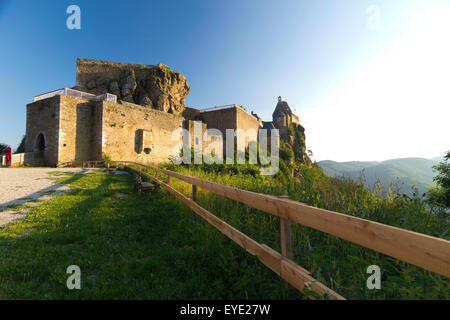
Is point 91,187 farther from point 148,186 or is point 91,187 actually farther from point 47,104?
point 47,104

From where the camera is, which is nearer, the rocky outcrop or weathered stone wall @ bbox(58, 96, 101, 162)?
weathered stone wall @ bbox(58, 96, 101, 162)

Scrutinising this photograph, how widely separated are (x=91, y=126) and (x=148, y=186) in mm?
15347

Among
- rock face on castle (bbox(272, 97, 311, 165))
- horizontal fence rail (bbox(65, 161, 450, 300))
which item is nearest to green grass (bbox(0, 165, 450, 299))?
horizontal fence rail (bbox(65, 161, 450, 300))

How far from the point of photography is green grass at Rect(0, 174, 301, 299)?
1.96 meters

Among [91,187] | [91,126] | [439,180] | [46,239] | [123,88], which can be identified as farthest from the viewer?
[123,88]

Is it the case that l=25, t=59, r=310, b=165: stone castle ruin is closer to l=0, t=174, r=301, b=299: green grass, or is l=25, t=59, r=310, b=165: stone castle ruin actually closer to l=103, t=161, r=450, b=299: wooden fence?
l=0, t=174, r=301, b=299: green grass

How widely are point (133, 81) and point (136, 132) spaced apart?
9.80 meters

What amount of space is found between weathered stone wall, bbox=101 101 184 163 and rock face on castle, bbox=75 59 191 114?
5873 millimetres

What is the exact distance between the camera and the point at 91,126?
58.2 feet

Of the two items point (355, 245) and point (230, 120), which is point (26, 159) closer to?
point (230, 120)

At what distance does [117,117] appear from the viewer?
1841 centimetres

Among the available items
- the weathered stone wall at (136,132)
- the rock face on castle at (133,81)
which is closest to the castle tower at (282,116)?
the rock face on castle at (133,81)
